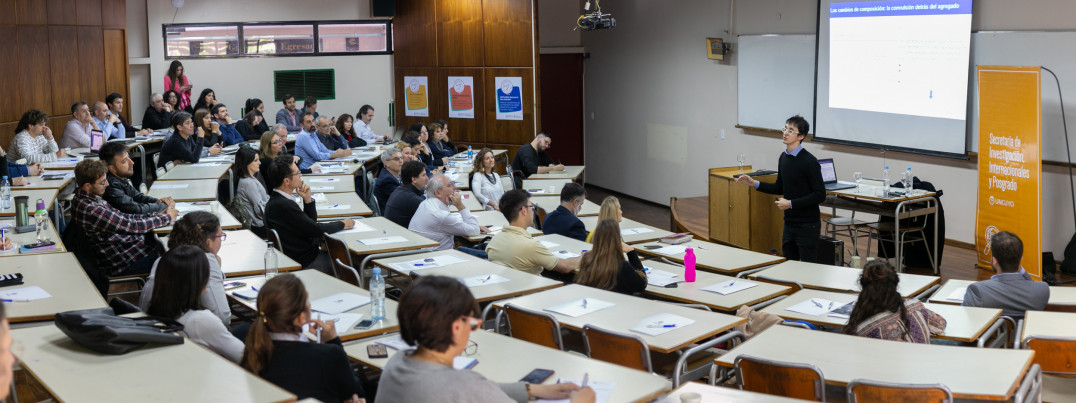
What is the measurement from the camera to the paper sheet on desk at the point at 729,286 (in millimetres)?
5344

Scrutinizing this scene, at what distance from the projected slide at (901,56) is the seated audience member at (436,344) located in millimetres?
7819

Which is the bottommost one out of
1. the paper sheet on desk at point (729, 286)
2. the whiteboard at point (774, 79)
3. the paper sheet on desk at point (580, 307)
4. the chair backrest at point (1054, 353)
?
the chair backrest at point (1054, 353)

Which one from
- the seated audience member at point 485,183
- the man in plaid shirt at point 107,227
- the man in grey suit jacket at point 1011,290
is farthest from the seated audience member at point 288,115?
the man in grey suit jacket at point 1011,290

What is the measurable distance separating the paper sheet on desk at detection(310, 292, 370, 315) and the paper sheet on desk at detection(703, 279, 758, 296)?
198 centimetres

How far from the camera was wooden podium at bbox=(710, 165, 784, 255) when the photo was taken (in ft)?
29.2

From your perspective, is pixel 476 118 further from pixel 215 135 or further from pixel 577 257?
pixel 577 257

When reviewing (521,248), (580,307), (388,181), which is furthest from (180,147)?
(580,307)

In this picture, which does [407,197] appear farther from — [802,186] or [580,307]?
[580,307]

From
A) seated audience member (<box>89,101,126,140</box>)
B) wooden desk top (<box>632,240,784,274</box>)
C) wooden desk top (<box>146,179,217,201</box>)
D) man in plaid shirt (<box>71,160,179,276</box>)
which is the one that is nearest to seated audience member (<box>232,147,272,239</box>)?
wooden desk top (<box>146,179,217,201</box>)

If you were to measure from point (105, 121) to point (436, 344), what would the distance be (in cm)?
994

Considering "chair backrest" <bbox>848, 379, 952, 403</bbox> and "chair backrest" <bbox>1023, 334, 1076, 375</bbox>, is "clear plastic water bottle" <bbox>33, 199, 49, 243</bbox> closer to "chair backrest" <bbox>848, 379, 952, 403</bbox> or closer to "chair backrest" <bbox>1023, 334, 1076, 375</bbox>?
"chair backrest" <bbox>848, 379, 952, 403</bbox>

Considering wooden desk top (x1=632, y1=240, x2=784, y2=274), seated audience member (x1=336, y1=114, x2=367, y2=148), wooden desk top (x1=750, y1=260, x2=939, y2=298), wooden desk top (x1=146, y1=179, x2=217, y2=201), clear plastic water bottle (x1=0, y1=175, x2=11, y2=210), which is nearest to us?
wooden desk top (x1=750, y1=260, x2=939, y2=298)

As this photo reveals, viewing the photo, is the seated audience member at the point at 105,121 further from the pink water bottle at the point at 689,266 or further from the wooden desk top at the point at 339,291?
the pink water bottle at the point at 689,266

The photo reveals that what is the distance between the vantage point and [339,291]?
197 inches
